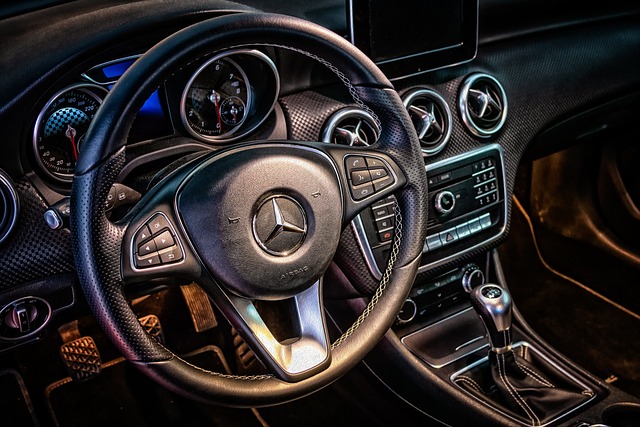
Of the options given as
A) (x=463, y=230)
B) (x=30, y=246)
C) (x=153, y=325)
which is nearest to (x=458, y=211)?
(x=463, y=230)

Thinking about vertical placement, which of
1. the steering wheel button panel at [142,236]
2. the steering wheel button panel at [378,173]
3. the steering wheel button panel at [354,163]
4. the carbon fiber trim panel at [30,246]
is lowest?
the carbon fiber trim panel at [30,246]

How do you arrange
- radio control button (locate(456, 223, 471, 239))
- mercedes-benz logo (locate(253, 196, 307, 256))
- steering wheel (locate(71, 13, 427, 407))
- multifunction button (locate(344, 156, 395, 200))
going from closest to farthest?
steering wheel (locate(71, 13, 427, 407)) → mercedes-benz logo (locate(253, 196, 307, 256)) → multifunction button (locate(344, 156, 395, 200)) → radio control button (locate(456, 223, 471, 239))

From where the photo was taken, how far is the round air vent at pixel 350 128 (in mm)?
1556

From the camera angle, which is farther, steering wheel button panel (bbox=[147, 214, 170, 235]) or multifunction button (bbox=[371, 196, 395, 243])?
multifunction button (bbox=[371, 196, 395, 243])

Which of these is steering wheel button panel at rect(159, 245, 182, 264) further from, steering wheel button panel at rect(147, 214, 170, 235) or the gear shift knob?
the gear shift knob

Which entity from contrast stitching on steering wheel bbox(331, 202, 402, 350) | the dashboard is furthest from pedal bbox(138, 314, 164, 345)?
contrast stitching on steering wheel bbox(331, 202, 402, 350)

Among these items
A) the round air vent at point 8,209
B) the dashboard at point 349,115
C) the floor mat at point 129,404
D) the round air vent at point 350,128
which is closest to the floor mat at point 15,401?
the floor mat at point 129,404

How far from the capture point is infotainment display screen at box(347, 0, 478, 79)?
1540 millimetres

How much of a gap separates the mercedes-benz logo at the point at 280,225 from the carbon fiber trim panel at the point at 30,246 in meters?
0.39

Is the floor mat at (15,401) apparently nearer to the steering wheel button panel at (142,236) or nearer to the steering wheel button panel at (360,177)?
the steering wheel button panel at (142,236)

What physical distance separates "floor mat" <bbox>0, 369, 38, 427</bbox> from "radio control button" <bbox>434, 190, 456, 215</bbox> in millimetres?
1076

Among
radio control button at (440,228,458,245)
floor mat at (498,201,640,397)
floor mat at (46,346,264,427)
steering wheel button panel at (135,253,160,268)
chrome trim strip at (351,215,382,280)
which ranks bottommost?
floor mat at (498,201,640,397)

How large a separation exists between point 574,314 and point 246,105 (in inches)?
53.4

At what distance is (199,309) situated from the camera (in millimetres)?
1994
